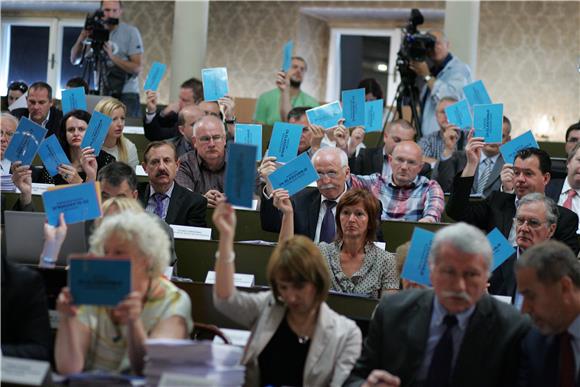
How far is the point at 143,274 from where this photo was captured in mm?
3113

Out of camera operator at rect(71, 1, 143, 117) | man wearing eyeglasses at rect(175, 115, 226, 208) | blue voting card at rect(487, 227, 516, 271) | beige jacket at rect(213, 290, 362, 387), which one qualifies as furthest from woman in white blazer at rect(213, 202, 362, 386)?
camera operator at rect(71, 1, 143, 117)

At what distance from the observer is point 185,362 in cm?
286

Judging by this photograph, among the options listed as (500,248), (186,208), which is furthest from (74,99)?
(500,248)

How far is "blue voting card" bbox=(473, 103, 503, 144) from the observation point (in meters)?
5.91

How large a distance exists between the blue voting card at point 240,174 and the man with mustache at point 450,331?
57cm

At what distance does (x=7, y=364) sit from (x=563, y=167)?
4.68m

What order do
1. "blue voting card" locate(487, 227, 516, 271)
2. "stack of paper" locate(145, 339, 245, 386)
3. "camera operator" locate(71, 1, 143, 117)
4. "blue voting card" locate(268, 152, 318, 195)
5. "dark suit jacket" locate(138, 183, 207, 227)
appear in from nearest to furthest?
1. "stack of paper" locate(145, 339, 245, 386)
2. "blue voting card" locate(487, 227, 516, 271)
3. "blue voting card" locate(268, 152, 318, 195)
4. "dark suit jacket" locate(138, 183, 207, 227)
5. "camera operator" locate(71, 1, 143, 117)

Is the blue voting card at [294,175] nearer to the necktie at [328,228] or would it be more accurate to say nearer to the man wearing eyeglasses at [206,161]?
the necktie at [328,228]

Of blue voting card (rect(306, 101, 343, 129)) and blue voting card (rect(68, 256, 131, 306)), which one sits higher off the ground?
blue voting card (rect(306, 101, 343, 129))

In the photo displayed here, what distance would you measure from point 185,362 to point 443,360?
2.58 feet

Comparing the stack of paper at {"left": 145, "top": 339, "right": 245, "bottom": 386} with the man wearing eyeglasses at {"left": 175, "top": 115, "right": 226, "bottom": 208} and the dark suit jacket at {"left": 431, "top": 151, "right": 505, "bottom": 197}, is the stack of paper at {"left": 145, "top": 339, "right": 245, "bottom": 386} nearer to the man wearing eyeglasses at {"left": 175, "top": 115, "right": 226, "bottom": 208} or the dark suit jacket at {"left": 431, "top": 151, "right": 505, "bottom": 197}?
the man wearing eyeglasses at {"left": 175, "top": 115, "right": 226, "bottom": 208}

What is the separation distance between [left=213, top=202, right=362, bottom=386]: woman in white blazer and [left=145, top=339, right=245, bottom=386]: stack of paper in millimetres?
252

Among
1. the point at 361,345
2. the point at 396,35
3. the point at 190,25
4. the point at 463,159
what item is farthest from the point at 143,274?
the point at 396,35

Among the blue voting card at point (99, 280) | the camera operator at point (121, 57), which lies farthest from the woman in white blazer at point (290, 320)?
the camera operator at point (121, 57)
